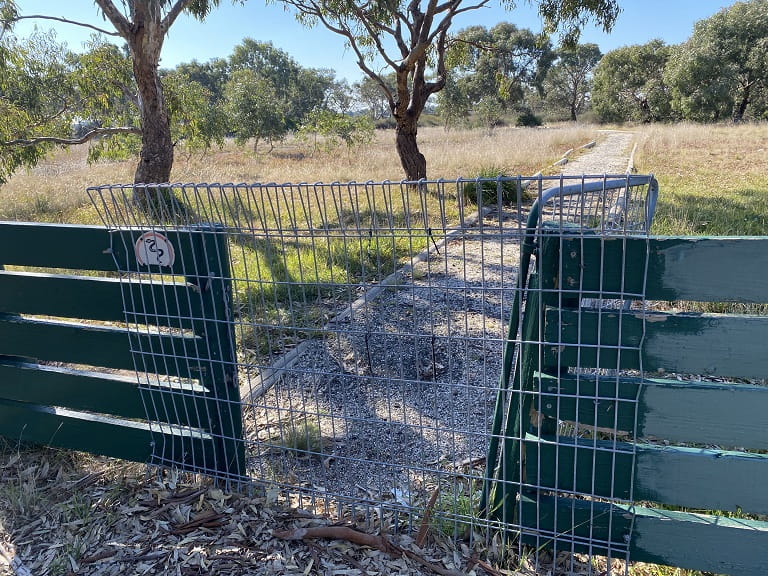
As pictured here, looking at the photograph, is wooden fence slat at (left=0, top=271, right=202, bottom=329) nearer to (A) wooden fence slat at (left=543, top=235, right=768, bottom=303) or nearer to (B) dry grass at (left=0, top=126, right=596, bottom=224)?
(A) wooden fence slat at (left=543, top=235, right=768, bottom=303)

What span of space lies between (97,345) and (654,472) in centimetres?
256

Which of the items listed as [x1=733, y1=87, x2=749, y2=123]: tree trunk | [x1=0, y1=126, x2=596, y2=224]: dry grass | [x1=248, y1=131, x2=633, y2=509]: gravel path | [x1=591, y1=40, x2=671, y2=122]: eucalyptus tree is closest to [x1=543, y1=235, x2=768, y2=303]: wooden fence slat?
[x1=248, y1=131, x2=633, y2=509]: gravel path

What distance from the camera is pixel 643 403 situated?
1.96 meters

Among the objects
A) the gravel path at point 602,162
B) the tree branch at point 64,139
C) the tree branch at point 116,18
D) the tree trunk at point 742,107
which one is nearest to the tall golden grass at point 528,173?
the gravel path at point 602,162

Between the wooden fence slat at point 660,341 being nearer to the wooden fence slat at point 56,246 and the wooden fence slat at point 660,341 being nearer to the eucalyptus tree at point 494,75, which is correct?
the wooden fence slat at point 56,246

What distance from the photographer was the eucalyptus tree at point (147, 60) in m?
8.66

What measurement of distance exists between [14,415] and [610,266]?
3194 mm

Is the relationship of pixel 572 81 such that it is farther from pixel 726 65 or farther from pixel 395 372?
pixel 395 372

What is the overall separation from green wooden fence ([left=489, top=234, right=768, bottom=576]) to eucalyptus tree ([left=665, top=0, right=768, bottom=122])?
41.8 m

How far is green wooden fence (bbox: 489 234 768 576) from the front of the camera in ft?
5.97

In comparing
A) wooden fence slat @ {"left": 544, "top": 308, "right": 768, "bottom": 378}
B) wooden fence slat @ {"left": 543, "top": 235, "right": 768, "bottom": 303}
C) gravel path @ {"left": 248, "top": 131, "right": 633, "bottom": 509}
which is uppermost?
wooden fence slat @ {"left": 543, "top": 235, "right": 768, "bottom": 303}

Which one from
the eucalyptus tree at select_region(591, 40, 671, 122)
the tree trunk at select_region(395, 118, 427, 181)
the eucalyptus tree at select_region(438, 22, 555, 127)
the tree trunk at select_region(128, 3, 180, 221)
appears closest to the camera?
the tree trunk at select_region(128, 3, 180, 221)

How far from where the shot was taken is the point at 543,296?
2.02 meters

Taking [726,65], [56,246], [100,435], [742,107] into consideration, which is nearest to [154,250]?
[56,246]
